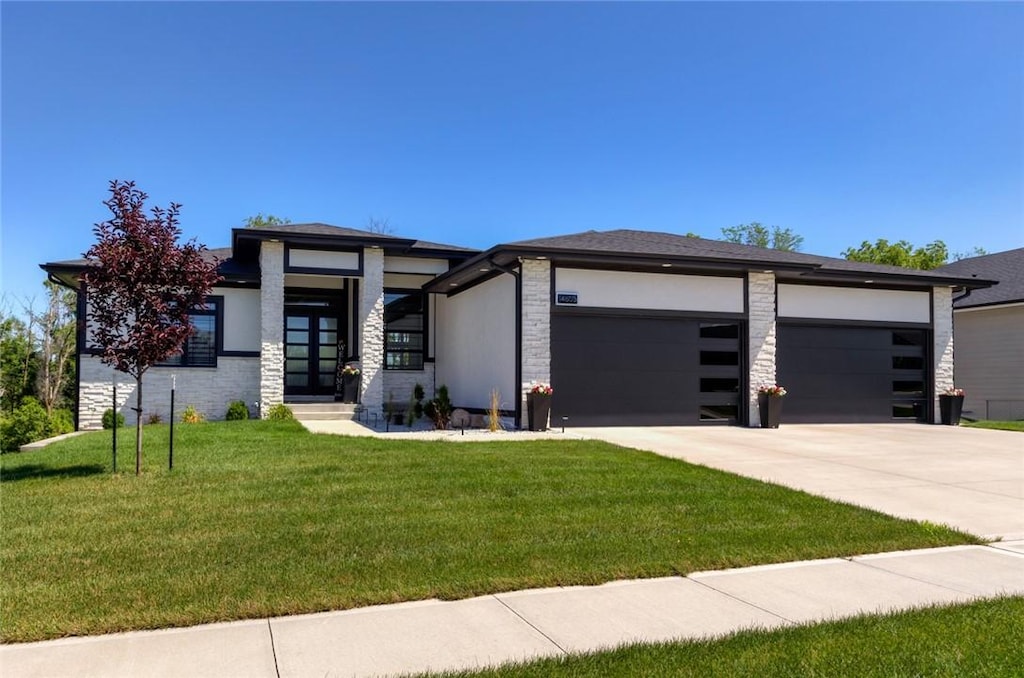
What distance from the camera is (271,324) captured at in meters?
16.3

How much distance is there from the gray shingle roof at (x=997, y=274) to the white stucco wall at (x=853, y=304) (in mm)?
4506

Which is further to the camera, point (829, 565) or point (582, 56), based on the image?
point (582, 56)

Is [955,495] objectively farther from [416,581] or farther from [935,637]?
[416,581]

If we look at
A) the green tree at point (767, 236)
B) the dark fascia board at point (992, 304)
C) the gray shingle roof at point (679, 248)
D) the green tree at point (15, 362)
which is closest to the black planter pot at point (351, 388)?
the gray shingle roof at point (679, 248)

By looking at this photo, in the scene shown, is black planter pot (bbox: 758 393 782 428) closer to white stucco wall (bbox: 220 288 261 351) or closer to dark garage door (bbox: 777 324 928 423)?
dark garage door (bbox: 777 324 928 423)

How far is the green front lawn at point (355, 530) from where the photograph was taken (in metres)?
4.29

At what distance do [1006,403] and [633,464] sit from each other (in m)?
17.4

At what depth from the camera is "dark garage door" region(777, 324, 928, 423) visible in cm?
1636

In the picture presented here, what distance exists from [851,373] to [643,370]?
20.1ft

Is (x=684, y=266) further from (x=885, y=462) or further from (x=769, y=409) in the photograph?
(x=885, y=462)

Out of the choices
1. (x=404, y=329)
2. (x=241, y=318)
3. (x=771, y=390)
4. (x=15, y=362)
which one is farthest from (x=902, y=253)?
(x=15, y=362)

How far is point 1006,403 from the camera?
20234 millimetres

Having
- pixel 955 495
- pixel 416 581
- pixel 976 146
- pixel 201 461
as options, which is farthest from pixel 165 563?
pixel 976 146

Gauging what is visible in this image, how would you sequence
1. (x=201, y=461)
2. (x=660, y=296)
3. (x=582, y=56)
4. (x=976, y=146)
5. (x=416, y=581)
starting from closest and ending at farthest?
1. (x=416, y=581)
2. (x=201, y=461)
3. (x=660, y=296)
4. (x=582, y=56)
5. (x=976, y=146)
